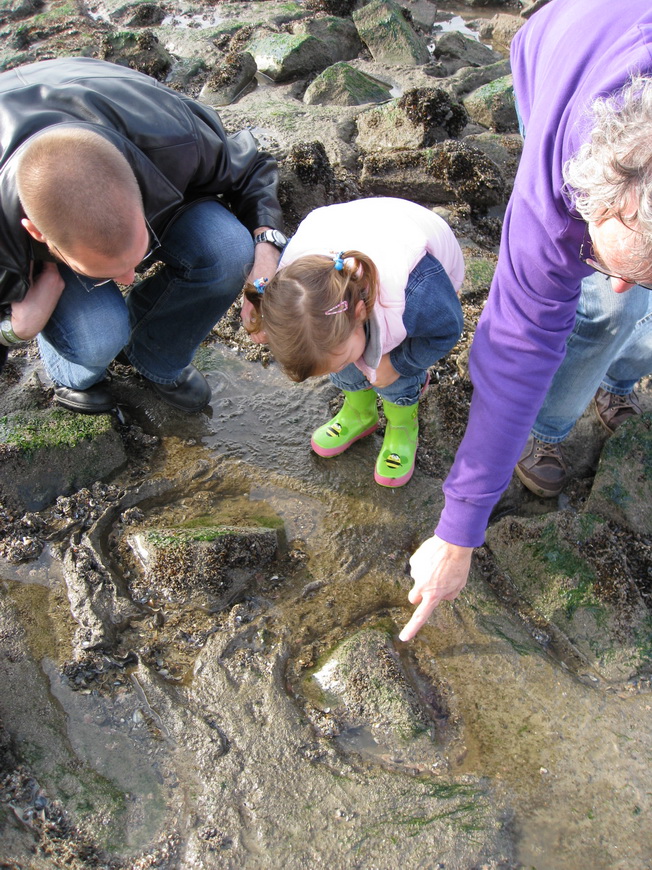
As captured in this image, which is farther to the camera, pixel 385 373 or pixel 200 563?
pixel 385 373

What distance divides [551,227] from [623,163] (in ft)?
1.14

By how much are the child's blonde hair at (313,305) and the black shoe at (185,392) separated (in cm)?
94

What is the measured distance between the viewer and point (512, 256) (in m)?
1.83

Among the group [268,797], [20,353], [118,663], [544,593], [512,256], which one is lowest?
[544,593]

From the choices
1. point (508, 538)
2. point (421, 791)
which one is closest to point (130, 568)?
point (421, 791)

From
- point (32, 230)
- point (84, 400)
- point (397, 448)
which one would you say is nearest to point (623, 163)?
point (397, 448)

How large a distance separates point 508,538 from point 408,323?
923 mm

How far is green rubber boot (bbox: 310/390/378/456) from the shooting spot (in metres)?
2.85

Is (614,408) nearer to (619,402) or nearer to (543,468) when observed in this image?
(619,402)

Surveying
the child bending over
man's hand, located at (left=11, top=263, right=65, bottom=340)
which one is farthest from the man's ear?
the child bending over

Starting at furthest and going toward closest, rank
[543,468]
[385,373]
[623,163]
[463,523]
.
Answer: [543,468], [385,373], [463,523], [623,163]

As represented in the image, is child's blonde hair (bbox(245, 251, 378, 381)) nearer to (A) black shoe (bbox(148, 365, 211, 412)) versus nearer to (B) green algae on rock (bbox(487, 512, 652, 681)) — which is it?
(A) black shoe (bbox(148, 365, 211, 412))

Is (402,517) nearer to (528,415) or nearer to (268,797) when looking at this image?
(528,415)

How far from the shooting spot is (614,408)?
9.89 feet
